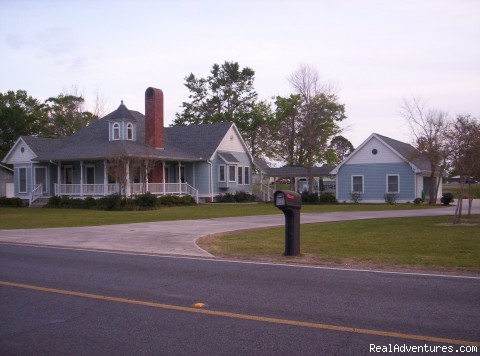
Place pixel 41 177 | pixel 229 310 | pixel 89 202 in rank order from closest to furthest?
pixel 229 310 < pixel 89 202 < pixel 41 177

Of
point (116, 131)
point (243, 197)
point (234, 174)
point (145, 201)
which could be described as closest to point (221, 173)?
point (234, 174)

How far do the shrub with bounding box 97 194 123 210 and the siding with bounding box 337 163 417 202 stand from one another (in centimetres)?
1716

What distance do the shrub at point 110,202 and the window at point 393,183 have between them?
1942 centimetres

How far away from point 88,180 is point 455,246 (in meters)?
30.5

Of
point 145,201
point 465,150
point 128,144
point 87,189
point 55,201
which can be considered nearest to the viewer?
point 465,150

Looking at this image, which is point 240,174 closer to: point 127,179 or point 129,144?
point 129,144

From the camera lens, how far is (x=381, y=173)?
38.9m

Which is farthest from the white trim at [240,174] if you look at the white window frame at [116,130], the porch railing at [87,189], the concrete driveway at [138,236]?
the concrete driveway at [138,236]

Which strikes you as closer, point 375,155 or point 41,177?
point 375,155

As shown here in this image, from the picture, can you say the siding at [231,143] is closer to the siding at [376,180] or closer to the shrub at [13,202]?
the siding at [376,180]

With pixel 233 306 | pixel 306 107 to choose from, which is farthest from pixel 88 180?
pixel 233 306

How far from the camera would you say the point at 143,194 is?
33.7 metres

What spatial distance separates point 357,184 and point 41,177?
24.4 metres

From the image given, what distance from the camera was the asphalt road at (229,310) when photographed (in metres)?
5.99
